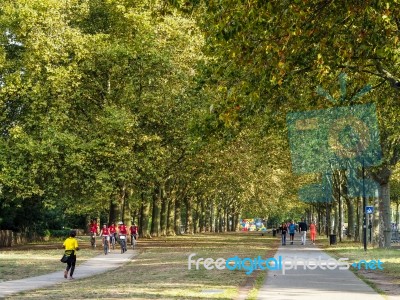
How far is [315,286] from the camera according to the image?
17938 millimetres

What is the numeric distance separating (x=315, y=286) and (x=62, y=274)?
1072 centimetres

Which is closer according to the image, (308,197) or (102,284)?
(102,284)

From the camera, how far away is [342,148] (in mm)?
47219

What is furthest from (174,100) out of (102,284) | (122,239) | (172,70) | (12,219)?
(102,284)

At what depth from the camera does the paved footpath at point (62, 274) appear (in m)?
19.9

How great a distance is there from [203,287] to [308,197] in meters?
62.2

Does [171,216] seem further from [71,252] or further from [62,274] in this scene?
[71,252]

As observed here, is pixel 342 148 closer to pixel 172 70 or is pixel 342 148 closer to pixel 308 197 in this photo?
pixel 172 70

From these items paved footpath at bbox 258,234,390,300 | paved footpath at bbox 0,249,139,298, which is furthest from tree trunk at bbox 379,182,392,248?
paved footpath at bbox 258,234,390,300

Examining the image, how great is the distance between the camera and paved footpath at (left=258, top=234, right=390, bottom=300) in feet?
51.9

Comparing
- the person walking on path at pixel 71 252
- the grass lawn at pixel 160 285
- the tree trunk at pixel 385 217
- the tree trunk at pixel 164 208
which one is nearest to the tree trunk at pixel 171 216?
the tree trunk at pixel 164 208

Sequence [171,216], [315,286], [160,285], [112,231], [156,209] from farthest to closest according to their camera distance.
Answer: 1. [171,216]
2. [156,209]
3. [112,231]
4. [160,285]
5. [315,286]

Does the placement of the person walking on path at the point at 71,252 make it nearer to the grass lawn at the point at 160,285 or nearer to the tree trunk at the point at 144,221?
A: the grass lawn at the point at 160,285

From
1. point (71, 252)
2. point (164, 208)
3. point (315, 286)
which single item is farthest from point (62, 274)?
point (164, 208)
